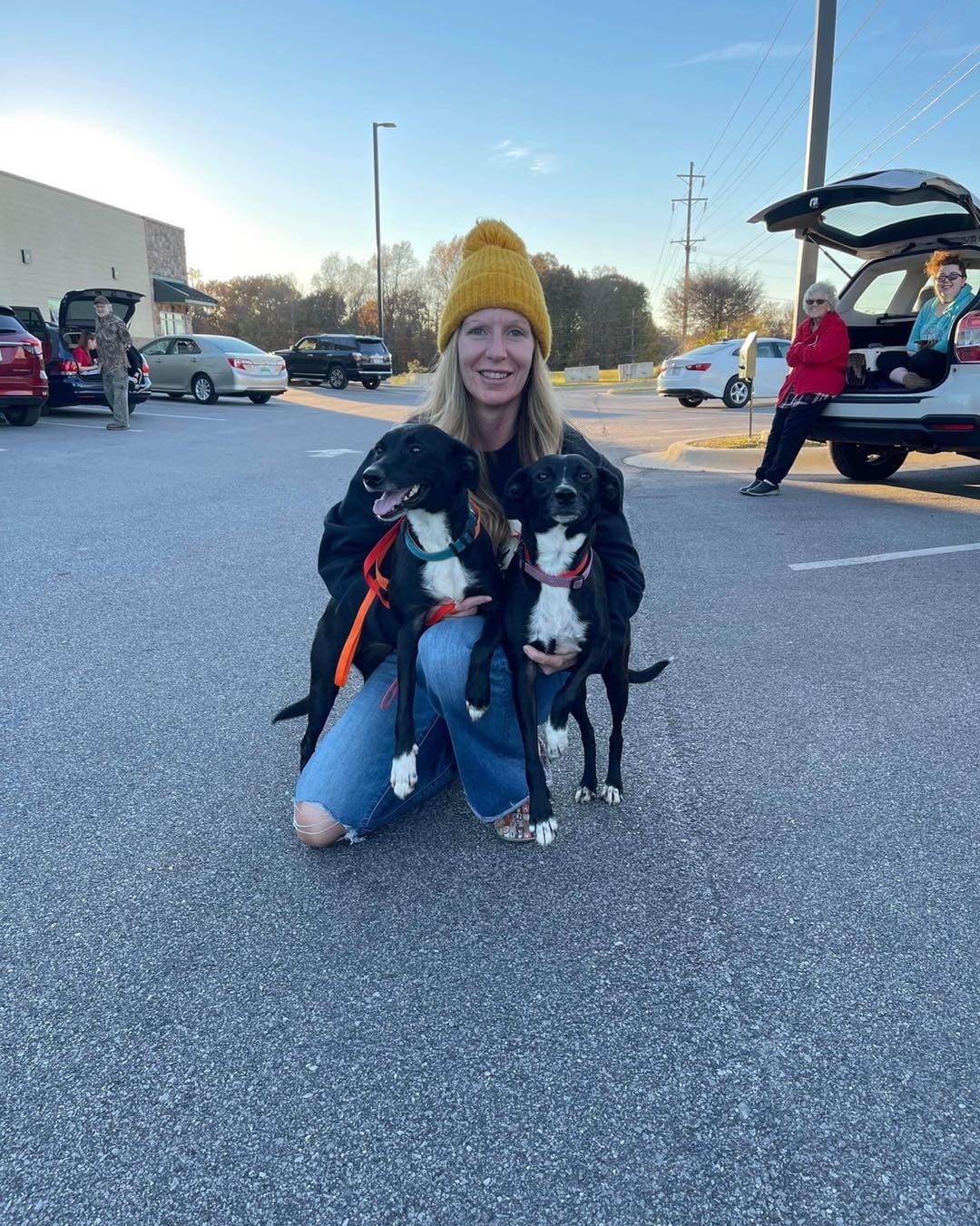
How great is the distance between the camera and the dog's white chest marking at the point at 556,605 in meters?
2.49

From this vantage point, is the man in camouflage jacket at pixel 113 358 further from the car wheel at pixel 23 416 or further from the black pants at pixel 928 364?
the black pants at pixel 928 364

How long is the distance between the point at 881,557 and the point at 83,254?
3075 cm

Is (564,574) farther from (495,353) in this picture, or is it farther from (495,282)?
(495,282)

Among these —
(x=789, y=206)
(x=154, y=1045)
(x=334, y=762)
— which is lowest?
(x=154, y=1045)

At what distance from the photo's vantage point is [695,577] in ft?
18.4

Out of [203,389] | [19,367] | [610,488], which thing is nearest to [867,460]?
[610,488]

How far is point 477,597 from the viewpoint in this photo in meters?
2.66

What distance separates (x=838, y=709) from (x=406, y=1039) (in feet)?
7.82

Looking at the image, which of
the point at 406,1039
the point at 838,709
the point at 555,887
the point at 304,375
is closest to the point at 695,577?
the point at 838,709

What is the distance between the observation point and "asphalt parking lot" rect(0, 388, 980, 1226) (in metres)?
1.54

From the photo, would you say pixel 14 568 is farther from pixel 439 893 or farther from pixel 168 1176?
pixel 168 1176

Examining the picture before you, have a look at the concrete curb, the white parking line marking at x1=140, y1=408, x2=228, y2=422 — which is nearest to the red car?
the white parking line marking at x1=140, y1=408, x2=228, y2=422

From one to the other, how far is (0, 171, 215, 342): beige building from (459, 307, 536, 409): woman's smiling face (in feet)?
77.3

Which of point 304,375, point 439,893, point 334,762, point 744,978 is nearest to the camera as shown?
point 744,978
